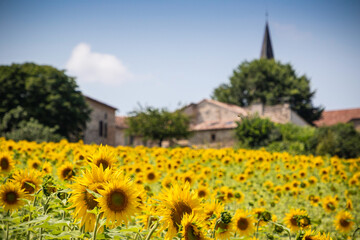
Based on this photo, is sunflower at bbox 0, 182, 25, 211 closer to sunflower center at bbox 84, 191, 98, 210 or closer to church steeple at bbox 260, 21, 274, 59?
sunflower center at bbox 84, 191, 98, 210

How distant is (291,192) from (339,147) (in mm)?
12705

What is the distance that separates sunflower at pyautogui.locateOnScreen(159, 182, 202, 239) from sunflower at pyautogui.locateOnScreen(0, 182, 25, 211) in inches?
44.6

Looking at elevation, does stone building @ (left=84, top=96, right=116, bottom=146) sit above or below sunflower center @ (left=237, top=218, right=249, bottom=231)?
above

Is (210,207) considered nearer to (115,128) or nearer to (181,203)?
(181,203)

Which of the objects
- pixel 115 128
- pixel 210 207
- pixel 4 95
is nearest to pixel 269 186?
pixel 210 207

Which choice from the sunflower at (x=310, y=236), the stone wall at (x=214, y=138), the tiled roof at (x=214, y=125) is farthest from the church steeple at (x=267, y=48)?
the sunflower at (x=310, y=236)

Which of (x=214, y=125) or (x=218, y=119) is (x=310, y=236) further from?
(x=218, y=119)

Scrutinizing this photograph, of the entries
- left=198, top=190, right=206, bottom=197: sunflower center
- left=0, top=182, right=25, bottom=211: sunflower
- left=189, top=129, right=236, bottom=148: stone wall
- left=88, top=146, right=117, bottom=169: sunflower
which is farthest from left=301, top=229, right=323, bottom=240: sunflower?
left=189, top=129, right=236, bottom=148: stone wall

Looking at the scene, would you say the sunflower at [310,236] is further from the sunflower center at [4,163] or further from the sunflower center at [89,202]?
the sunflower center at [4,163]

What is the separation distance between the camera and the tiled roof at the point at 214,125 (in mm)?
31694

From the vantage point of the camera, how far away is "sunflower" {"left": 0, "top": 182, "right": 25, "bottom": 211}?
198cm

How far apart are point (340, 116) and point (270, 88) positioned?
57.2ft

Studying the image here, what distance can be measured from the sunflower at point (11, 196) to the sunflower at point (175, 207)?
1.13 metres

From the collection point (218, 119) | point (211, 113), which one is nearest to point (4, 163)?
point (218, 119)
